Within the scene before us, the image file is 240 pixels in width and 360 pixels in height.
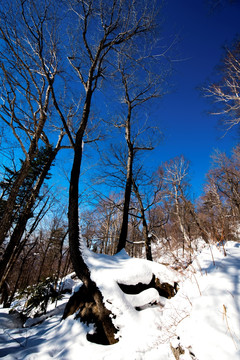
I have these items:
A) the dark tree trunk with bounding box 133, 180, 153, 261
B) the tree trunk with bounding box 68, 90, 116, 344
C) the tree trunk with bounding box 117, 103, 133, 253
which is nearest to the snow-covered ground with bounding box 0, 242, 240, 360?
the tree trunk with bounding box 68, 90, 116, 344

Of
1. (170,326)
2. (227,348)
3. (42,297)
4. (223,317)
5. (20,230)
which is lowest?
(42,297)

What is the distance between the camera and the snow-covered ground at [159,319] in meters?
1.33

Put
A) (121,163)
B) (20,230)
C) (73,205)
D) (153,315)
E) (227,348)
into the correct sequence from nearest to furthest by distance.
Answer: (227,348)
(153,315)
(73,205)
(20,230)
(121,163)

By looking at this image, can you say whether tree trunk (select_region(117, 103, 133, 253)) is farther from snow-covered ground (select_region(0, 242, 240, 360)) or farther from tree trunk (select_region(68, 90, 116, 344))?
tree trunk (select_region(68, 90, 116, 344))

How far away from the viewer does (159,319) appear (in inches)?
94.9

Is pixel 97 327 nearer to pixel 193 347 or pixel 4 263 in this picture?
pixel 193 347

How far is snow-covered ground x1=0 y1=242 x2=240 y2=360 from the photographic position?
133cm

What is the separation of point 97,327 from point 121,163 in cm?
644

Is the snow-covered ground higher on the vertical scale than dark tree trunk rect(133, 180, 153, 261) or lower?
lower

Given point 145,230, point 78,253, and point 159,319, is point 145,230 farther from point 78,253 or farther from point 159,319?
point 159,319

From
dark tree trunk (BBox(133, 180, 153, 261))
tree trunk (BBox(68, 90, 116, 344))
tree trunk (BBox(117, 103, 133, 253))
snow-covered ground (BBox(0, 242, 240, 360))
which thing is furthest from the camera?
dark tree trunk (BBox(133, 180, 153, 261))

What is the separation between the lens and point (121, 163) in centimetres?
797

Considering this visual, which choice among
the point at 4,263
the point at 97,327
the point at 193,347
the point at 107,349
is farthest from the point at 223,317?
the point at 4,263

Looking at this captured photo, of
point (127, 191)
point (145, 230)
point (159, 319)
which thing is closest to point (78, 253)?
point (159, 319)
